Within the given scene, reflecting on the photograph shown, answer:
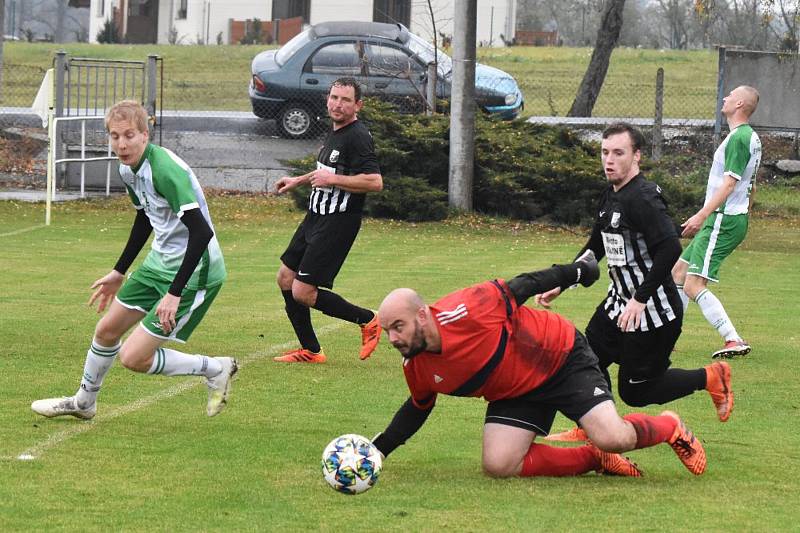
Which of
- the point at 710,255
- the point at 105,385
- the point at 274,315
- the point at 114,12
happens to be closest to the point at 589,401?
the point at 105,385

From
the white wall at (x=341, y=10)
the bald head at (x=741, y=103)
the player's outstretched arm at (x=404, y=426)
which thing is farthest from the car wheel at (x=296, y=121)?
the white wall at (x=341, y=10)

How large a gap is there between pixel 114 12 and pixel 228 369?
194 ft

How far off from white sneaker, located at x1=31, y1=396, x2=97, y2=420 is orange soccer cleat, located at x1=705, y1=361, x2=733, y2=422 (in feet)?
11.2

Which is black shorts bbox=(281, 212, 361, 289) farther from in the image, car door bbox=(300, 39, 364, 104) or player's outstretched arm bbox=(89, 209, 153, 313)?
car door bbox=(300, 39, 364, 104)

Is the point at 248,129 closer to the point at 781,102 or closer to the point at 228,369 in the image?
the point at 781,102

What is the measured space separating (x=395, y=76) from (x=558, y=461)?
56.4ft

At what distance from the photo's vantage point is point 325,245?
30.3ft

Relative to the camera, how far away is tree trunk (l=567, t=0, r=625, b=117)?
Result: 27.7 metres

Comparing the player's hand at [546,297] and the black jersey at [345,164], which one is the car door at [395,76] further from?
the player's hand at [546,297]

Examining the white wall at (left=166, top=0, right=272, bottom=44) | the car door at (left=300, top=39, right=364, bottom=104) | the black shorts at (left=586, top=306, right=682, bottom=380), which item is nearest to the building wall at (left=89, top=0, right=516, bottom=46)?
the white wall at (left=166, top=0, right=272, bottom=44)

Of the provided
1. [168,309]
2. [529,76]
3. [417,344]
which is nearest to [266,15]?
[529,76]

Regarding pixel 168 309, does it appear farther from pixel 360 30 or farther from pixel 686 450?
pixel 360 30

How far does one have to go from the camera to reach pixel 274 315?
38.4ft

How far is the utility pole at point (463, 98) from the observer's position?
19641 mm
